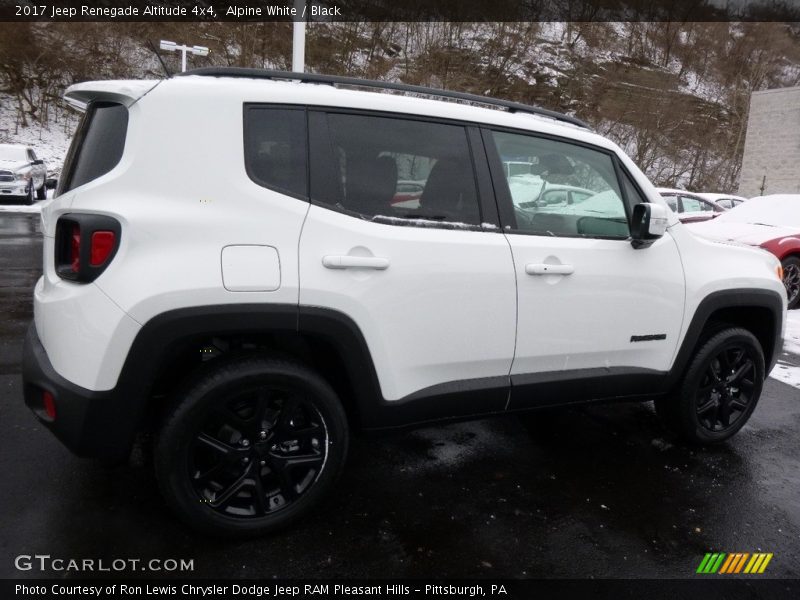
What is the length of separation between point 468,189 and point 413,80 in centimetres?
3848

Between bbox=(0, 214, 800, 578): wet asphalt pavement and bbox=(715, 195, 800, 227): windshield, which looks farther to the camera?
bbox=(715, 195, 800, 227): windshield

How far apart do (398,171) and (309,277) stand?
0.69 metres

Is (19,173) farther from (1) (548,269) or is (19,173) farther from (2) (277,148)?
(1) (548,269)

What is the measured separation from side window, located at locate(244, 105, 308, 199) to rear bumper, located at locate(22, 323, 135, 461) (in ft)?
3.37

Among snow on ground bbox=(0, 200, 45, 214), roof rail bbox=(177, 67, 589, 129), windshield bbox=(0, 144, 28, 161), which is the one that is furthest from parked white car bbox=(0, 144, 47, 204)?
roof rail bbox=(177, 67, 589, 129)

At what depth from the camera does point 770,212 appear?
9320 mm

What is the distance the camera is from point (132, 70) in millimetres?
32906

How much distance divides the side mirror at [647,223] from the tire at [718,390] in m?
0.89

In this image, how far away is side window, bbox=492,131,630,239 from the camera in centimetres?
295

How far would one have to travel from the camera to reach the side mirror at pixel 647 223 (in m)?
3.00

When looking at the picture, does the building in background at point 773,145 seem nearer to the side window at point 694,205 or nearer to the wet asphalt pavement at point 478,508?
the side window at point 694,205

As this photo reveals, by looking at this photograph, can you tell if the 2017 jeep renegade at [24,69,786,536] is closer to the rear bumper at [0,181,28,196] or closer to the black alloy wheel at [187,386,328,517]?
the black alloy wheel at [187,386,328,517]

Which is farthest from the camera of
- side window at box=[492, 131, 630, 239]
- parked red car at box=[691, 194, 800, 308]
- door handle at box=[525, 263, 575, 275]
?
parked red car at box=[691, 194, 800, 308]

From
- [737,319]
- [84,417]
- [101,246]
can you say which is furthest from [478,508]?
[737,319]
